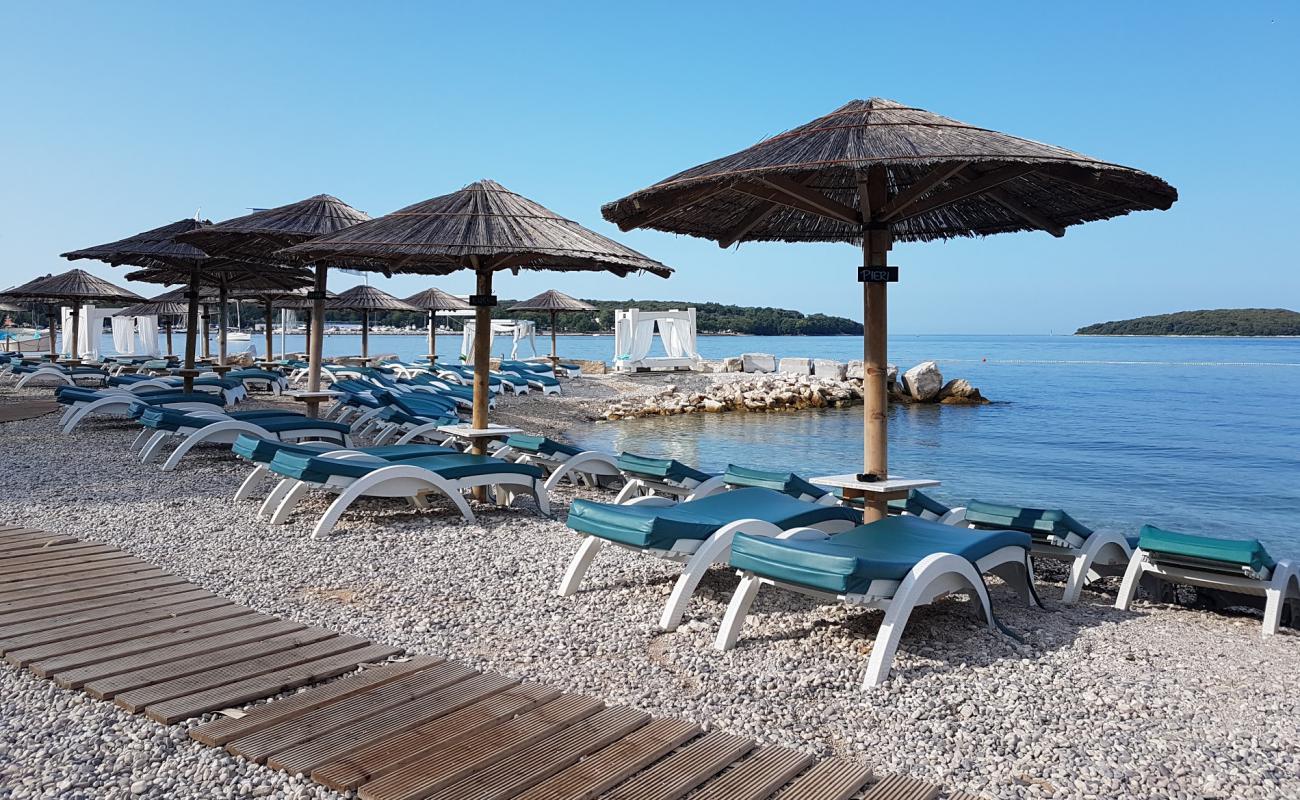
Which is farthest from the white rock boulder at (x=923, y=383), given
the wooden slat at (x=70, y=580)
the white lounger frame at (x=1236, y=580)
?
the wooden slat at (x=70, y=580)

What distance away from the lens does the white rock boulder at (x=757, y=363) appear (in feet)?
107

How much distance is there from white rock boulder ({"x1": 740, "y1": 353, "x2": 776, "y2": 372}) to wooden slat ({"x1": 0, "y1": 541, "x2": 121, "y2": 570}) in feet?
93.2

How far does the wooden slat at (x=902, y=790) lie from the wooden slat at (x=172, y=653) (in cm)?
245

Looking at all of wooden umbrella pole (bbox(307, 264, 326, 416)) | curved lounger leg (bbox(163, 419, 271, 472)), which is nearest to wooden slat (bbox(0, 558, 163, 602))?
curved lounger leg (bbox(163, 419, 271, 472))

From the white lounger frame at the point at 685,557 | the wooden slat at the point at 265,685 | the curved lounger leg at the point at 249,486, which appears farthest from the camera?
the curved lounger leg at the point at 249,486

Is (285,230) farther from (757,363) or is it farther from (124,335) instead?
(124,335)

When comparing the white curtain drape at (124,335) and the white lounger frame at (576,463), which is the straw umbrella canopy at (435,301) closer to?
the white curtain drape at (124,335)

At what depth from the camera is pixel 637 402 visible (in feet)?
73.8

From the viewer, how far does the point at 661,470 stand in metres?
7.00

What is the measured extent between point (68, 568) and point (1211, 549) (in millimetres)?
6177

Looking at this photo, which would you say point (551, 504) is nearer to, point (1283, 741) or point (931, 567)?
point (931, 567)

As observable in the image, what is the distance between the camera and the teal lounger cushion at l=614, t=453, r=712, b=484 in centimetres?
700

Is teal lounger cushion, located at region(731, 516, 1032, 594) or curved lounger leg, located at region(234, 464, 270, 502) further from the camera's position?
curved lounger leg, located at region(234, 464, 270, 502)

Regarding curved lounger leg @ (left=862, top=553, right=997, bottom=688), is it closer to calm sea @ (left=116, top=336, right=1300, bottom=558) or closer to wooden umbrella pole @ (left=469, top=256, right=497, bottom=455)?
wooden umbrella pole @ (left=469, top=256, right=497, bottom=455)
